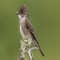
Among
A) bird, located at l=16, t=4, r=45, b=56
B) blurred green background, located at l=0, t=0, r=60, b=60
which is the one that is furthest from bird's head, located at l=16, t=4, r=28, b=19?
blurred green background, located at l=0, t=0, r=60, b=60

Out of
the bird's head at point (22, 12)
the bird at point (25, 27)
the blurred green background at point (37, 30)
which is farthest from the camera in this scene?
the blurred green background at point (37, 30)

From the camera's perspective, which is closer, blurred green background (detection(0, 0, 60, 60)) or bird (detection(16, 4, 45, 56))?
bird (detection(16, 4, 45, 56))

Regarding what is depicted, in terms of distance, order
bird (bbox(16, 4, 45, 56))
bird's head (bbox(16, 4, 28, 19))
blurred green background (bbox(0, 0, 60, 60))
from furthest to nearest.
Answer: blurred green background (bbox(0, 0, 60, 60)) → bird (bbox(16, 4, 45, 56)) → bird's head (bbox(16, 4, 28, 19))

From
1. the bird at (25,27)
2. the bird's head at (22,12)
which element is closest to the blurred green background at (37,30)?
the bird at (25,27)

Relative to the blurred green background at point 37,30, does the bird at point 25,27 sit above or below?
below

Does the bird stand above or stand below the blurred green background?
below

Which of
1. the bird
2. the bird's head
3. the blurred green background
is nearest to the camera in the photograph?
the bird's head

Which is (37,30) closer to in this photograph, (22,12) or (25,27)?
(25,27)

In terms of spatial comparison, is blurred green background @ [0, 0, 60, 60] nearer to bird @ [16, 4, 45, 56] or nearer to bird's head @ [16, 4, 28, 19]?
bird @ [16, 4, 45, 56]

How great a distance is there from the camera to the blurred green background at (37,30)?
1046 centimetres

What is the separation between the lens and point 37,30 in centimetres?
1062

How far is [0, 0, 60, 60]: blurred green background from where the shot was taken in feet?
34.3

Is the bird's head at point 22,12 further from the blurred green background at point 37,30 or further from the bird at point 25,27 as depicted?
the blurred green background at point 37,30

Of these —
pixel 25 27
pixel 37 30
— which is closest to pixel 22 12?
pixel 25 27
